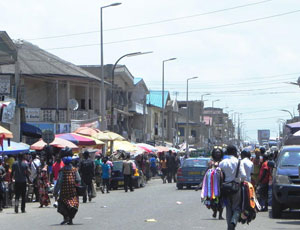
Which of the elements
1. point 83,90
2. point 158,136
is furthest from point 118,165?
point 158,136

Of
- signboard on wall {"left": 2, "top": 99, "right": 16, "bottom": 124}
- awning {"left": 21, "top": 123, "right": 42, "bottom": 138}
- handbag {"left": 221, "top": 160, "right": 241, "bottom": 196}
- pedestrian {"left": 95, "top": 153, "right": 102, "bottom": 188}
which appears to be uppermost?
signboard on wall {"left": 2, "top": 99, "right": 16, "bottom": 124}

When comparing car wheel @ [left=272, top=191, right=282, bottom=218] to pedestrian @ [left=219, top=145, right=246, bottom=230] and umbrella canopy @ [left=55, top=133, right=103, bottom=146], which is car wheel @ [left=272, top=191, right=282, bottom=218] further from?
umbrella canopy @ [left=55, top=133, right=103, bottom=146]

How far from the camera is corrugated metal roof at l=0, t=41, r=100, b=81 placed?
48.9 m

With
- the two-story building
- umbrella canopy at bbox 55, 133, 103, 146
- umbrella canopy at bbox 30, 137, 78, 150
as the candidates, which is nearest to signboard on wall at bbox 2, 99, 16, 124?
umbrella canopy at bbox 30, 137, 78, 150

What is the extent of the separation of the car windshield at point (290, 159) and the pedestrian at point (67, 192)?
18.1ft

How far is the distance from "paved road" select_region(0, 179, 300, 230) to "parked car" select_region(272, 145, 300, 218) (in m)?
0.41

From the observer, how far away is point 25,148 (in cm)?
2753

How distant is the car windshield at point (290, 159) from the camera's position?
19345mm

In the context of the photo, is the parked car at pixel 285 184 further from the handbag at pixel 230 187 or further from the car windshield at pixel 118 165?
the car windshield at pixel 118 165

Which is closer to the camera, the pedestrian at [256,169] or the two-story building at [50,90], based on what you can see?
the pedestrian at [256,169]

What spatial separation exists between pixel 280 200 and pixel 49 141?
1349 centimetres

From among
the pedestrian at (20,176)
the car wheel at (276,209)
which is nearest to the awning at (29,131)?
the pedestrian at (20,176)

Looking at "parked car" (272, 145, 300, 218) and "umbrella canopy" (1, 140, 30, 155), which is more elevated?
"umbrella canopy" (1, 140, 30, 155)

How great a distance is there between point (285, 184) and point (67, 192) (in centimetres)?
548
